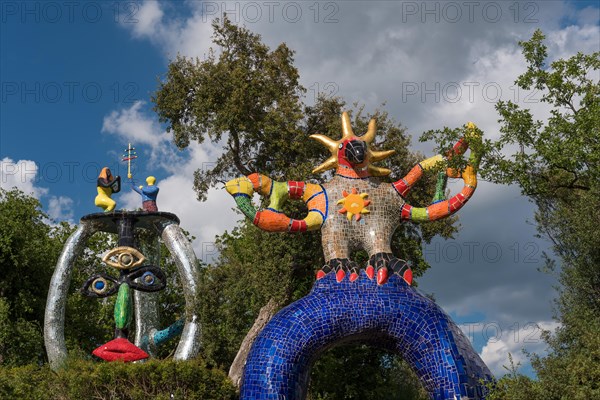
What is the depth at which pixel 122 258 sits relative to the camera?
15.2m

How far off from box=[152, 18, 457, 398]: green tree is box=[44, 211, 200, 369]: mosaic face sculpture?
64 centimetres

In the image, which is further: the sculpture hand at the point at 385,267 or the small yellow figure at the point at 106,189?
the small yellow figure at the point at 106,189

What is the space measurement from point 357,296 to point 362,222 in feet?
4.79

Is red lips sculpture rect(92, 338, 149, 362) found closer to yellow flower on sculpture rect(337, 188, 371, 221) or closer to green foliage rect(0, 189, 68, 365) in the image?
yellow flower on sculpture rect(337, 188, 371, 221)

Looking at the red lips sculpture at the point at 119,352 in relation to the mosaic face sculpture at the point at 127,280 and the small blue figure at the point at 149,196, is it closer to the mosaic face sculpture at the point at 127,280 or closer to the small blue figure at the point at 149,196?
the mosaic face sculpture at the point at 127,280

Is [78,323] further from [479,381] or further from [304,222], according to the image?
[479,381]

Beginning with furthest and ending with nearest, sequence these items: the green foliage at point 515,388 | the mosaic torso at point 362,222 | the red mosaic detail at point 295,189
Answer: the red mosaic detail at point 295,189
the mosaic torso at point 362,222
the green foliage at point 515,388

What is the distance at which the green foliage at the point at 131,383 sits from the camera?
485 inches

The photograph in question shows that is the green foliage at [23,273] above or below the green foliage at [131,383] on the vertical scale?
above

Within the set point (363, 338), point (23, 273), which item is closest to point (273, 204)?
point (363, 338)

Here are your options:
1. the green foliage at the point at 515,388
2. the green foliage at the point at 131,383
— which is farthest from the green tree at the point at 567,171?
the green foliage at the point at 131,383

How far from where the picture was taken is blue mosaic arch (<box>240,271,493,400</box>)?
11359 mm

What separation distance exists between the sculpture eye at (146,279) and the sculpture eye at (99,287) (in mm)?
340

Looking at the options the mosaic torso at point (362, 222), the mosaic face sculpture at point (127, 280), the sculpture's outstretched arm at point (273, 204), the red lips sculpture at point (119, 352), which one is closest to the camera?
the mosaic torso at point (362, 222)
